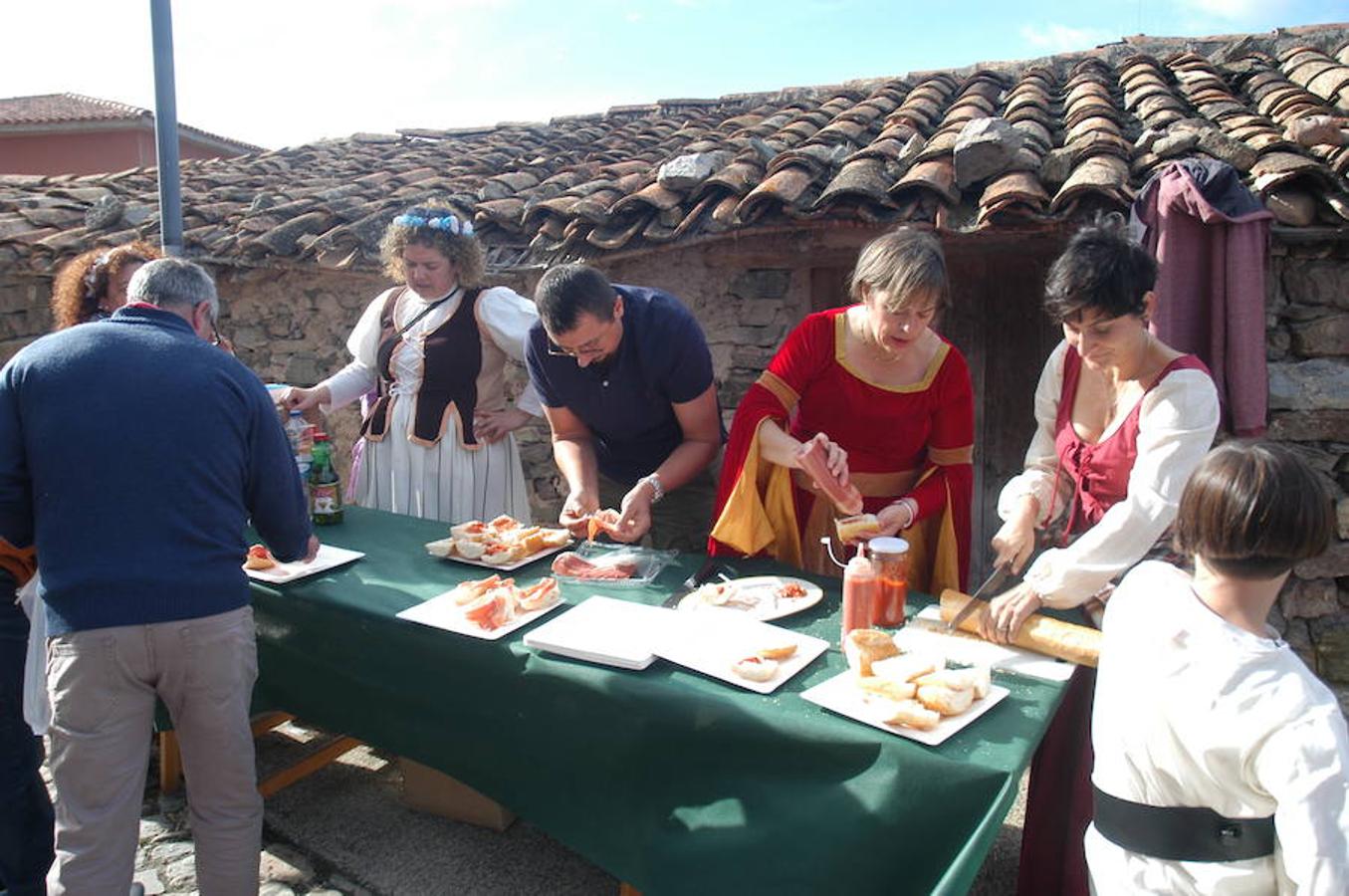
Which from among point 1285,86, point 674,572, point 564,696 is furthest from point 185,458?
point 1285,86

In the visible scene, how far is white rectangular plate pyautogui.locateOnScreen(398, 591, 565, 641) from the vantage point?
219 centimetres

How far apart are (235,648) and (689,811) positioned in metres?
1.18

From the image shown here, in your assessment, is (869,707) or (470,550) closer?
(869,707)

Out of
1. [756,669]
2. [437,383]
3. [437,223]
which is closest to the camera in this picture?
[756,669]

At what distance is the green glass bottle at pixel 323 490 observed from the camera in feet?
10.4

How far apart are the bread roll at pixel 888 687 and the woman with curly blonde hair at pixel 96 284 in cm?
243

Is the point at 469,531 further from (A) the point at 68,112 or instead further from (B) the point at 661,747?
(A) the point at 68,112

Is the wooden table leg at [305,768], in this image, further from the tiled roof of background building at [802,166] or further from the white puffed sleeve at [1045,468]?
the tiled roof of background building at [802,166]

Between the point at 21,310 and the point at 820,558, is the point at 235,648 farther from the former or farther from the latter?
the point at 21,310

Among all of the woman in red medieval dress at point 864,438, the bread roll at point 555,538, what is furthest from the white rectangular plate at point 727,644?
the bread roll at point 555,538

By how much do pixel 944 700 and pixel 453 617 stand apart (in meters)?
1.22

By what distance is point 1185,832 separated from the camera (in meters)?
1.44

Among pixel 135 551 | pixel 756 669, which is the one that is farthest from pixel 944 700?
pixel 135 551

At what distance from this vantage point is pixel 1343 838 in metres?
1.24
